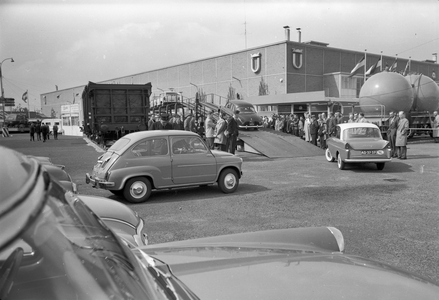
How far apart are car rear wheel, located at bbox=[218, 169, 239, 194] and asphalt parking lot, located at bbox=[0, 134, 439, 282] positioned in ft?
0.77

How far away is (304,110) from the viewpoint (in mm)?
29938

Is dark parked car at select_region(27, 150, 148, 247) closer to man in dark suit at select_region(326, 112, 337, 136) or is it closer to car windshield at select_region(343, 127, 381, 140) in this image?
car windshield at select_region(343, 127, 381, 140)

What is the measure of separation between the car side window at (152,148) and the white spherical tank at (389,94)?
55.4 feet

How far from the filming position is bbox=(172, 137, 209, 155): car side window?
26.1 feet

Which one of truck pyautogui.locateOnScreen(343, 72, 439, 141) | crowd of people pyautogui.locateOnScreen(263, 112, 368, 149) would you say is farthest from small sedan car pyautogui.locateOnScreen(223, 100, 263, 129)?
truck pyautogui.locateOnScreen(343, 72, 439, 141)

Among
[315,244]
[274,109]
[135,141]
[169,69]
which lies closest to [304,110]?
[274,109]

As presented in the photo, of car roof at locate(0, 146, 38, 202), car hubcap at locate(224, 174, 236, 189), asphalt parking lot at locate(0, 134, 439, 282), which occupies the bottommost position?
asphalt parking lot at locate(0, 134, 439, 282)

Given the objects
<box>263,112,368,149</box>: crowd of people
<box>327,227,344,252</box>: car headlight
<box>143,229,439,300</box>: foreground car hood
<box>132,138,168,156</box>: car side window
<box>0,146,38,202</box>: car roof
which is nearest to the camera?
<box>0,146,38,202</box>: car roof

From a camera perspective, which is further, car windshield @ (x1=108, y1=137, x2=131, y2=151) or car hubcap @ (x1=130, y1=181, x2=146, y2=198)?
car windshield @ (x1=108, y1=137, x2=131, y2=151)

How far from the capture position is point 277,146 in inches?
639

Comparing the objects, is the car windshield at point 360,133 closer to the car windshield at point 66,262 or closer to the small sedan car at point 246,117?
the small sedan car at point 246,117

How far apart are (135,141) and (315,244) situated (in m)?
5.71

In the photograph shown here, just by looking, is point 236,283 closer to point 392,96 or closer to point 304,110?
point 392,96

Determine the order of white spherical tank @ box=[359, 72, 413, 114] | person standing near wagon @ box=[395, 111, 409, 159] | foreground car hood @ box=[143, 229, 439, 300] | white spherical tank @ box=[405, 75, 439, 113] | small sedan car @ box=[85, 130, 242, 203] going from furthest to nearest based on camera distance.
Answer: white spherical tank @ box=[405, 75, 439, 113] → white spherical tank @ box=[359, 72, 413, 114] → person standing near wagon @ box=[395, 111, 409, 159] → small sedan car @ box=[85, 130, 242, 203] → foreground car hood @ box=[143, 229, 439, 300]
